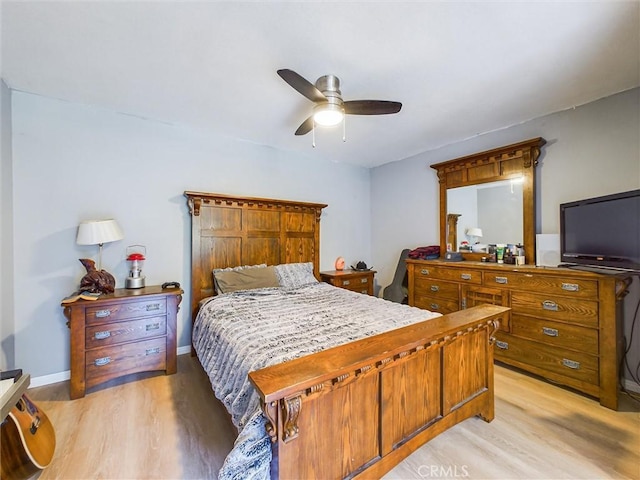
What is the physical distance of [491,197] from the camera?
122 inches

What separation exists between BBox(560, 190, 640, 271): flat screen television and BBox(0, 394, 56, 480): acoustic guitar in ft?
12.4

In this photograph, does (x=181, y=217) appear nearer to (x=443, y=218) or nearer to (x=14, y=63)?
(x=14, y=63)

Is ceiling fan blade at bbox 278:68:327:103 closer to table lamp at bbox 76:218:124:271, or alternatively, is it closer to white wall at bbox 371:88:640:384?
table lamp at bbox 76:218:124:271

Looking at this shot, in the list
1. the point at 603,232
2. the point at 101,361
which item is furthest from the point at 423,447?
the point at 101,361

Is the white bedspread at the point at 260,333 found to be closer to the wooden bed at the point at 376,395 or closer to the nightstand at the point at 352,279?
the wooden bed at the point at 376,395

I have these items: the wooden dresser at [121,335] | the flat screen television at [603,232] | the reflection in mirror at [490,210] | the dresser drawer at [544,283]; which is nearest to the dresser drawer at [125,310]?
the wooden dresser at [121,335]

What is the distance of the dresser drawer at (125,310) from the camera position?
7.29 feet

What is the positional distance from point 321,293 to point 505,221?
7.23 feet

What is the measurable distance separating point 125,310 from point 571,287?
374 cm

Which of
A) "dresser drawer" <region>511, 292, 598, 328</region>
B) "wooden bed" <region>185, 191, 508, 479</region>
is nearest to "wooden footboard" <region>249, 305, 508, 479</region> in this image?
"wooden bed" <region>185, 191, 508, 479</region>

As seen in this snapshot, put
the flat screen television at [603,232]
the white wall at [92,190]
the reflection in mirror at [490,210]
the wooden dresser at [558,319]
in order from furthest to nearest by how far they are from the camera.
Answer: the reflection in mirror at [490,210] < the white wall at [92,190] < the wooden dresser at [558,319] < the flat screen television at [603,232]

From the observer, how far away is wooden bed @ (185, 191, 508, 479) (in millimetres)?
1040

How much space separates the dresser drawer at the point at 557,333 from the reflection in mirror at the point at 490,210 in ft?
2.92

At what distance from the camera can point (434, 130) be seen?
3.10m
